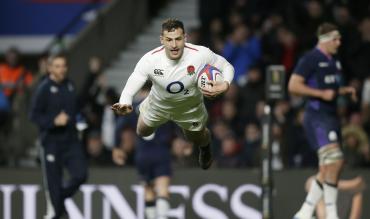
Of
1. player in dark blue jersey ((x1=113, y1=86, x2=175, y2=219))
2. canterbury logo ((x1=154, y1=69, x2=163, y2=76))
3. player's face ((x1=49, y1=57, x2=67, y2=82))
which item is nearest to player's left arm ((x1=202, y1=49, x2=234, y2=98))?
canterbury logo ((x1=154, y1=69, x2=163, y2=76))

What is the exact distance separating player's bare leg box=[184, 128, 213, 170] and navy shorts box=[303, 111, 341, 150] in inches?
52.7

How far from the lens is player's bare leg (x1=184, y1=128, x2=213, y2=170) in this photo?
39.3ft

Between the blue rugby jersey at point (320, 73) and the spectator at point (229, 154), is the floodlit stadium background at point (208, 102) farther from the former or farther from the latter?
the blue rugby jersey at point (320, 73)

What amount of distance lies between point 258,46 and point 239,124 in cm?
148

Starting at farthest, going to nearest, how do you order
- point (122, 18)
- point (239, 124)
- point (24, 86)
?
point (122, 18) < point (24, 86) < point (239, 124)

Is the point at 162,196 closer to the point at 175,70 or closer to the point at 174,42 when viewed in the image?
the point at 175,70

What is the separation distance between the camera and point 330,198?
42.6ft

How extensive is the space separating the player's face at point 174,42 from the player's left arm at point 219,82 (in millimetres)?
322

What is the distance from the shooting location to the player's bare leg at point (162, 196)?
560 inches

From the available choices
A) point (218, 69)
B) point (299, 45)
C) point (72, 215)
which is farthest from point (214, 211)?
point (218, 69)

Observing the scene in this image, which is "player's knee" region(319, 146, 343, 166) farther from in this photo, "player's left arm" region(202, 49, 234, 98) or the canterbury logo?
the canterbury logo

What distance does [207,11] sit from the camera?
1931 cm

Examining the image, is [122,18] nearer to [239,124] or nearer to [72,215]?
[239,124]

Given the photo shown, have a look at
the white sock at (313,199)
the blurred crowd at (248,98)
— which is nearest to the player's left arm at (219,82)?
the white sock at (313,199)
